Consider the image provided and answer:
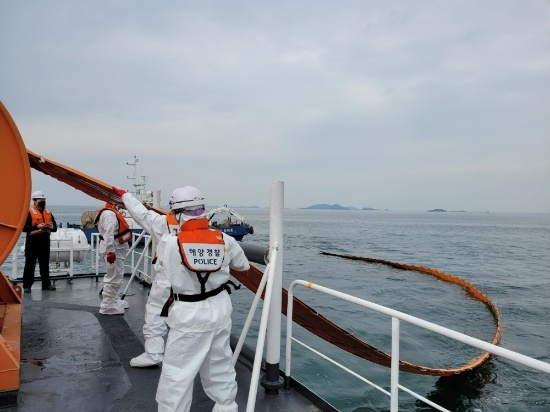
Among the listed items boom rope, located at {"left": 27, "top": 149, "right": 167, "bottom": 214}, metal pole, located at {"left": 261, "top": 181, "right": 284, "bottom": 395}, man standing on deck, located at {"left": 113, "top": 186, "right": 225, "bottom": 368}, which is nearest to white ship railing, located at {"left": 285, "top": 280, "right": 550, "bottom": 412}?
metal pole, located at {"left": 261, "top": 181, "right": 284, "bottom": 395}

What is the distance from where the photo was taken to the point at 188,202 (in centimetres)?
307

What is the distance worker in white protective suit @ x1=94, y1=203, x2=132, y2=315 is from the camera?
19.7 ft

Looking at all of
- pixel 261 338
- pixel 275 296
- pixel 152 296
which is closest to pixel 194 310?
pixel 261 338

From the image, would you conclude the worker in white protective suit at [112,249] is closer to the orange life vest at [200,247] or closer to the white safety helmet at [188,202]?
the white safety helmet at [188,202]

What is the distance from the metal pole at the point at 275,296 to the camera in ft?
12.1

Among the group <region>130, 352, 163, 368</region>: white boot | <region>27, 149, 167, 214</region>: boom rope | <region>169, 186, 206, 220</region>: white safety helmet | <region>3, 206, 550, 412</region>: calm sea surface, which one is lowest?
<region>3, 206, 550, 412</region>: calm sea surface

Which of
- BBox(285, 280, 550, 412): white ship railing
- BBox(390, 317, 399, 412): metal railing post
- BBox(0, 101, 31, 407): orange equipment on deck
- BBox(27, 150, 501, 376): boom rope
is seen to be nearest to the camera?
BBox(285, 280, 550, 412): white ship railing

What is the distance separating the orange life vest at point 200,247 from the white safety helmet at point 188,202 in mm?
109

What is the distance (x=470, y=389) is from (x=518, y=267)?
82.8 feet

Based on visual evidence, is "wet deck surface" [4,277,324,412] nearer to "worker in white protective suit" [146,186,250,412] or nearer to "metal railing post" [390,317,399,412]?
"worker in white protective suit" [146,186,250,412]

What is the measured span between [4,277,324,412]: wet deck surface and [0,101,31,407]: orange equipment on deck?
8.9 inches

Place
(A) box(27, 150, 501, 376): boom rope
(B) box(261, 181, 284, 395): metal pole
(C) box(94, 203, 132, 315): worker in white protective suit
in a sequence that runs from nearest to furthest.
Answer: (B) box(261, 181, 284, 395): metal pole < (A) box(27, 150, 501, 376): boom rope < (C) box(94, 203, 132, 315): worker in white protective suit

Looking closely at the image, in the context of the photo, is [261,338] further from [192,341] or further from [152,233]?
[152,233]

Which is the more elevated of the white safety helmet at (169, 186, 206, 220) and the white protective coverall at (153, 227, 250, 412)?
the white safety helmet at (169, 186, 206, 220)
